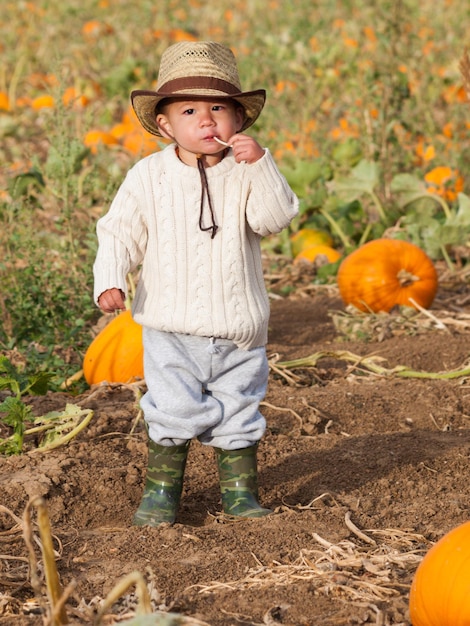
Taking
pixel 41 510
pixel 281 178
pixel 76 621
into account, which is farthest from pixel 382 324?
pixel 41 510

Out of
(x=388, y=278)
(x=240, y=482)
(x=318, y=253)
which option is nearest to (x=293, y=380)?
(x=388, y=278)

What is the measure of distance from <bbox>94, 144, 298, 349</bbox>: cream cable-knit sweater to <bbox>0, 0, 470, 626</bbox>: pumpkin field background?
0.61m

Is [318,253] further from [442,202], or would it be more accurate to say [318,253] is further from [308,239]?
[442,202]

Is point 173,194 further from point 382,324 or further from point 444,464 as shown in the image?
point 382,324

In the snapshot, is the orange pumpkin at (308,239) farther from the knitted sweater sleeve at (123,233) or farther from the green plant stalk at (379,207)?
the knitted sweater sleeve at (123,233)

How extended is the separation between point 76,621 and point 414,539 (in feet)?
3.31

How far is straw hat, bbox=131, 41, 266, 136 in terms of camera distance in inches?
115

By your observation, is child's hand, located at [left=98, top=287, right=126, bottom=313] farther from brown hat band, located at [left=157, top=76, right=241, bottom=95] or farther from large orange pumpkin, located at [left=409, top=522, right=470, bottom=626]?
large orange pumpkin, located at [left=409, top=522, right=470, bottom=626]

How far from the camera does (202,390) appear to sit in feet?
10.4

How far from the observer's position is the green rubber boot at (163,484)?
3.13 meters

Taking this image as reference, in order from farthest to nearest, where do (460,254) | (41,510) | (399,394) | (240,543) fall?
(460,254) < (399,394) < (240,543) < (41,510)

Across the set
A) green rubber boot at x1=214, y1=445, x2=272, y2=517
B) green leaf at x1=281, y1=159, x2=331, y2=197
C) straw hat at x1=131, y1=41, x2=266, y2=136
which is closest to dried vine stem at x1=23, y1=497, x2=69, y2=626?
green rubber boot at x1=214, y1=445, x2=272, y2=517

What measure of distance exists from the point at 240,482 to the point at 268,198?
0.87 m

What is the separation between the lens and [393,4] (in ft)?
22.4
